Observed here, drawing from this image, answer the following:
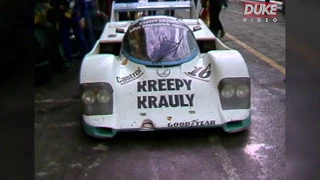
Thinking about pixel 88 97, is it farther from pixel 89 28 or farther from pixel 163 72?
pixel 89 28

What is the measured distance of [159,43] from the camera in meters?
4.46

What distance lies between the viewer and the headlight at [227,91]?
12.9ft

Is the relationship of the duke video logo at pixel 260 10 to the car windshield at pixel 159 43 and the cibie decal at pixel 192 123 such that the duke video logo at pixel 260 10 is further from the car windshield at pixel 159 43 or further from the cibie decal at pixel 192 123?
the cibie decal at pixel 192 123

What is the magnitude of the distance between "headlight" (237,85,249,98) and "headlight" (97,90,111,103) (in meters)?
1.19

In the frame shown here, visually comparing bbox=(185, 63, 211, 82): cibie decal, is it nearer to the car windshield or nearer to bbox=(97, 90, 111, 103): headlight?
the car windshield

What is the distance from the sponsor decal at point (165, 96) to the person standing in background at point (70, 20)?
2.89 metres

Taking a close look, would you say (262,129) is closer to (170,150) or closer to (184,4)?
(170,150)

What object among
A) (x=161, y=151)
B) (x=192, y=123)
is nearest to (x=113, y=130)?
(x=161, y=151)

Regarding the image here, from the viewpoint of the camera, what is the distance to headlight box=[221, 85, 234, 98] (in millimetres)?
3920

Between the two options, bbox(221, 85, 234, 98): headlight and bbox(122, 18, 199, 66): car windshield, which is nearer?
bbox(221, 85, 234, 98): headlight

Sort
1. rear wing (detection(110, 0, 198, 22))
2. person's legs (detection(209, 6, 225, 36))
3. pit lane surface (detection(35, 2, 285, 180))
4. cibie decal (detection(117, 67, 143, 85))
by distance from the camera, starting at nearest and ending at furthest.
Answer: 1. pit lane surface (detection(35, 2, 285, 180))
2. cibie decal (detection(117, 67, 143, 85))
3. rear wing (detection(110, 0, 198, 22))
4. person's legs (detection(209, 6, 225, 36))

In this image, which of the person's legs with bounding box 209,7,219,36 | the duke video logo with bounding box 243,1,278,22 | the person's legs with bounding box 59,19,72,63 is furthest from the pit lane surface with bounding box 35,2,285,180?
the duke video logo with bounding box 243,1,278,22
